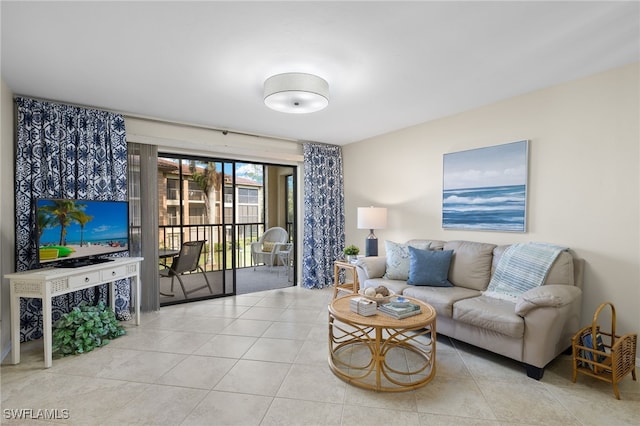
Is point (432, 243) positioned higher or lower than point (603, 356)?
higher

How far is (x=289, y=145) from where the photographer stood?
489 centimetres

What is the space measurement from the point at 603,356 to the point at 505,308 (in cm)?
64

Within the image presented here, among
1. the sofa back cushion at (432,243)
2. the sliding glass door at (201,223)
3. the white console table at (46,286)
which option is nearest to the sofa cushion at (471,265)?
the sofa back cushion at (432,243)

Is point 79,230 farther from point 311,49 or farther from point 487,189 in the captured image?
point 487,189

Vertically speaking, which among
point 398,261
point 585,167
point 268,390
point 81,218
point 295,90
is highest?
point 295,90

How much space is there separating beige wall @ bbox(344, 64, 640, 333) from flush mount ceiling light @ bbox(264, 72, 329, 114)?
190 centimetres

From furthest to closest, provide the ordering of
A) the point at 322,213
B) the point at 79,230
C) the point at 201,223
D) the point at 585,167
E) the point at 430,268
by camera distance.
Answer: the point at 322,213 → the point at 201,223 → the point at 430,268 → the point at 79,230 → the point at 585,167

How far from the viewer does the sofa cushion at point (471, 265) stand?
3.04 meters

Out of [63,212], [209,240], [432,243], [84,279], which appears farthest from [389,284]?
[63,212]

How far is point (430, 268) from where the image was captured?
10.4 ft

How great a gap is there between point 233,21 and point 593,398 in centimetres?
333

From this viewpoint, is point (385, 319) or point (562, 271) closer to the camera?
point (385, 319)

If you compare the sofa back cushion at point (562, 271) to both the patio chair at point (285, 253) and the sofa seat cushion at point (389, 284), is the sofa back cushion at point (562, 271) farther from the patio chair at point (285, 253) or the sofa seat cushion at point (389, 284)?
the patio chair at point (285, 253)

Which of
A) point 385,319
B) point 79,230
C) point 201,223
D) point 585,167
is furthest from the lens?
point 201,223
